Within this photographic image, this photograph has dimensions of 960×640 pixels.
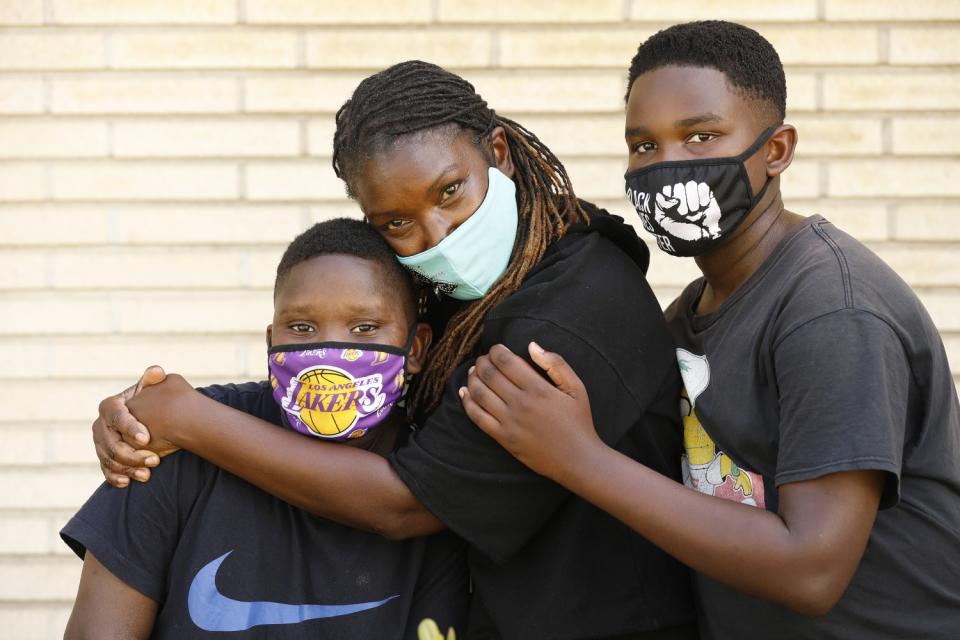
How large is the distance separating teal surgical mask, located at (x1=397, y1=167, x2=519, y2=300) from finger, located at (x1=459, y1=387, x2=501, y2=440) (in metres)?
0.37

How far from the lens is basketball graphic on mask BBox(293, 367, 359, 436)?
8.05ft

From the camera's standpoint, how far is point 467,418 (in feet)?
7.64

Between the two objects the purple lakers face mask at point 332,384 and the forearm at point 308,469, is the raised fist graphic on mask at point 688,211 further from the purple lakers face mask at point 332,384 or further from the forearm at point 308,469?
the forearm at point 308,469

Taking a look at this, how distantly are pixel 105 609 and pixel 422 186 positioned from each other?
1.16m

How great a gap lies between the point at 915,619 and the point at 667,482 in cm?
62

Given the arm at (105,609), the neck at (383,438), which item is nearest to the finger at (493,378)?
the neck at (383,438)

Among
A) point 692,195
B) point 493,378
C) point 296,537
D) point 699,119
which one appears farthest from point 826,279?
point 296,537

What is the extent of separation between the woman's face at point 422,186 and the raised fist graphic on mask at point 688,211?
423mm

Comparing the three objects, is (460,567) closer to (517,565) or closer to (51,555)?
(517,565)

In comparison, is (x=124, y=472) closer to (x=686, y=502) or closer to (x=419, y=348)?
(x=419, y=348)

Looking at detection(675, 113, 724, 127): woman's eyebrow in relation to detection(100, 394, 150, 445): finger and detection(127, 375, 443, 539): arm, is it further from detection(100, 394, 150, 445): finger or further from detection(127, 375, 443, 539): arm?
detection(100, 394, 150, 445): finger

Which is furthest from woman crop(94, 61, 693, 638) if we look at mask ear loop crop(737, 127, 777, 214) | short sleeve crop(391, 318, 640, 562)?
mask ear loop crop(737, 127, 777, 214)

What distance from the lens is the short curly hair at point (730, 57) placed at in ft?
7.95

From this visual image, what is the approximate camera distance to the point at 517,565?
7.99ft
